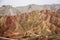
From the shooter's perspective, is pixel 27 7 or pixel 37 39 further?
pixel 27 7

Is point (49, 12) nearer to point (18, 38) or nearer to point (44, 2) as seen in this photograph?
point (44, 2)

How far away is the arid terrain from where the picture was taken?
664cm

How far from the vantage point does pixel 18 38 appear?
6.69 m

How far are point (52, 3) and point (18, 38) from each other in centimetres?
205

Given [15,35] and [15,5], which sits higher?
[15,5]

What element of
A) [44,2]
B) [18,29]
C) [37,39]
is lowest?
[37,39]

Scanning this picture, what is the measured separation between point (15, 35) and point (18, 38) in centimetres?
18

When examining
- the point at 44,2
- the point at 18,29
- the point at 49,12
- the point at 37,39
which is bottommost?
the point at 37,39

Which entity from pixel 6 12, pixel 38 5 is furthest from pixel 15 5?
pixel 38 5

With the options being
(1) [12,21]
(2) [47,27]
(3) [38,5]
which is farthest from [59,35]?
(1) [12,21]

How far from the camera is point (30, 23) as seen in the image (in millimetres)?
6852

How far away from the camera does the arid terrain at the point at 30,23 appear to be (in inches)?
261

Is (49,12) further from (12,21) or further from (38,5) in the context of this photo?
(12,21)

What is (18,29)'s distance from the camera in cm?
684
